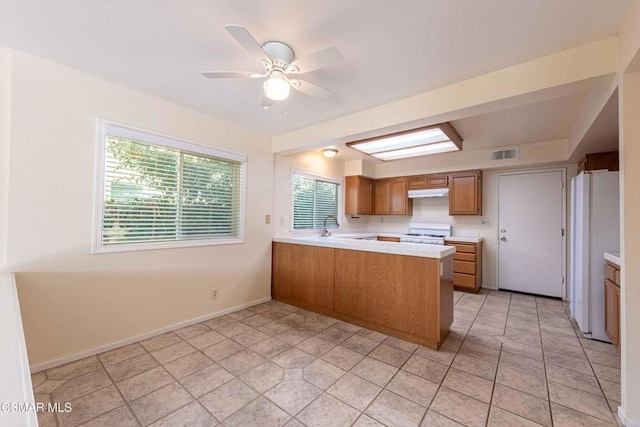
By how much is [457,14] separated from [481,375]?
8.42 ft

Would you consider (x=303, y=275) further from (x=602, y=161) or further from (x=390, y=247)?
(x=602, y=161)

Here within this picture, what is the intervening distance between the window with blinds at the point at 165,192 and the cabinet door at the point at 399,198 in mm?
3253

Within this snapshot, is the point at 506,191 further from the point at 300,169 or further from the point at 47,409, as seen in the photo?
the point at 47,409

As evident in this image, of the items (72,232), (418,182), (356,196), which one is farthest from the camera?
(356,196)

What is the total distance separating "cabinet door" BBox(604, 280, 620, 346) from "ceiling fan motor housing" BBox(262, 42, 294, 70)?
3389 millimetres

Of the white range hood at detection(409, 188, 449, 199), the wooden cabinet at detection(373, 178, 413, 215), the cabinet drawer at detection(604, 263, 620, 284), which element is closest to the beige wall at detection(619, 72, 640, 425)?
the cabinet drawer at detection(604, 263, 620, 284)

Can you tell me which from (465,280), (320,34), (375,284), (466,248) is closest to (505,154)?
(466,248)

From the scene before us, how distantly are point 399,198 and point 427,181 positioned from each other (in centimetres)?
64

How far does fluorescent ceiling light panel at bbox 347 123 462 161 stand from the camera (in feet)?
10.2

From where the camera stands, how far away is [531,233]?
435 centimetres

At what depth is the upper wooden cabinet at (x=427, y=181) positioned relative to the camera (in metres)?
4.94

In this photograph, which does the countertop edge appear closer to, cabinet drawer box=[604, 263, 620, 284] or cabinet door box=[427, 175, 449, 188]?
cabinet drawer box=[604, 263, 620, 284]

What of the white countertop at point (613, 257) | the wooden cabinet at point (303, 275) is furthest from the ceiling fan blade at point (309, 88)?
the white countertop at point (613, 257)

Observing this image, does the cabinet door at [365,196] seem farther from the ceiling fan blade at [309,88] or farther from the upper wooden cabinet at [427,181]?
the ceiling fan blade at [309,88]
